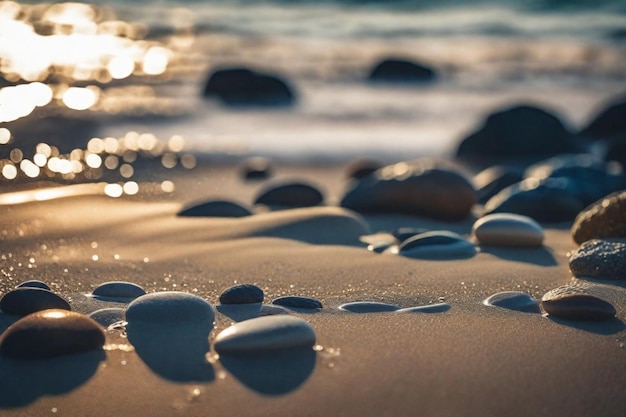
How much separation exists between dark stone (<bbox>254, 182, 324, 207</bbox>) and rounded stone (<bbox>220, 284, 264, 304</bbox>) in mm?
1858

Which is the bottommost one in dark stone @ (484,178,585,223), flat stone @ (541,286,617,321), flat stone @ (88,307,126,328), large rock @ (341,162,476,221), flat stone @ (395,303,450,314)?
flat stone @ (88,307,126,328)

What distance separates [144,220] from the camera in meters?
3.45

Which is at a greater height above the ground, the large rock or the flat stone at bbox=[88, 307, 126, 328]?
the large rock

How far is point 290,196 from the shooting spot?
13.4 feet

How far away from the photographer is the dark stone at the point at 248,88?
9438 millimetres

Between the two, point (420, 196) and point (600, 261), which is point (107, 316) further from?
point (420, 196)

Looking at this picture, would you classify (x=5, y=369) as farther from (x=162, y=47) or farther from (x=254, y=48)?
(x=254, y=48)

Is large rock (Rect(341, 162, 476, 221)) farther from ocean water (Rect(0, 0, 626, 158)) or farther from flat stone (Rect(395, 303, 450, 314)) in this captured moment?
ocean water (Rect(0, 0, 626, 158))

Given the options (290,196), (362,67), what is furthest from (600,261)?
(362,67)

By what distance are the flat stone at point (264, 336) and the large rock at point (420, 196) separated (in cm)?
209

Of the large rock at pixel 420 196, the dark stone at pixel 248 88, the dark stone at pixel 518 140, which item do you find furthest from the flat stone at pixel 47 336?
the dark stone at pixel 248 88

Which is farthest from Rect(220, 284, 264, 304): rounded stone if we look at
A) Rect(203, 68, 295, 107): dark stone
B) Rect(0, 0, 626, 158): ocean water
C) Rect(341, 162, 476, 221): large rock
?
Rect(203, 68, 295, 107): dark stone

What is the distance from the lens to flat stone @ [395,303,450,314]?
2.14 m

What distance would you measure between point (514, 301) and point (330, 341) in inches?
22.3
